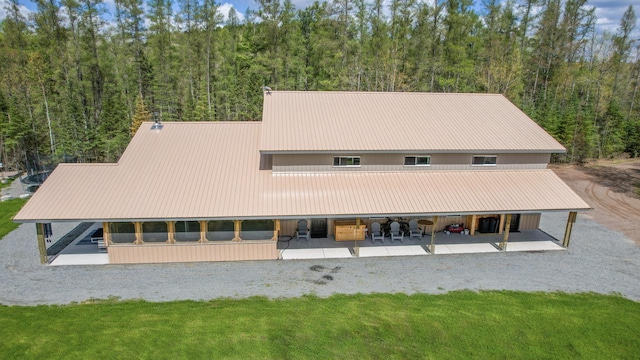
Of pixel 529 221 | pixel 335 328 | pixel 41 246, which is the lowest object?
pixel 335 328

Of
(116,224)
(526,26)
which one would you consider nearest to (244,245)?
(116,224)

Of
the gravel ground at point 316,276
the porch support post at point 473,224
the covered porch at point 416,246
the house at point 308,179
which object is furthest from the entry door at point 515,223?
the gravel ground at point 316,276

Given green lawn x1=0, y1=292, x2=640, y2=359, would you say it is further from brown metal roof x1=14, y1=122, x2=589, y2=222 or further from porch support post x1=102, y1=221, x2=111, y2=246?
brown metal roof x1=14, y1=122, x2=589, y2=222

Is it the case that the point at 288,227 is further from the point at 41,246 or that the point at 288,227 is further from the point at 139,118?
the point at 139,118

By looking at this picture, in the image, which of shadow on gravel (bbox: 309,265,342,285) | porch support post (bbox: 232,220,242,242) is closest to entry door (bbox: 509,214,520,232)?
shadow on gravel (bbox: 309,265,342,285)

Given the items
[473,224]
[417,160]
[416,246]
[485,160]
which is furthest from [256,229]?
[485,160]

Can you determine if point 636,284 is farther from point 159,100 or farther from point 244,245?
point 159,100
